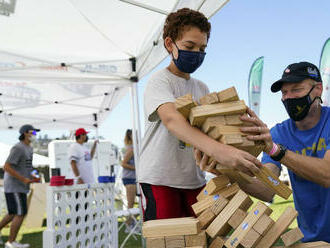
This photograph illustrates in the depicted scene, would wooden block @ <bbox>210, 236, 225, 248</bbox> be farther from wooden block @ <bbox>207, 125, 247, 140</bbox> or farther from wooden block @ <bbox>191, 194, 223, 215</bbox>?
wooden block @ <bbox>207, 125, 247, 140</bbox>

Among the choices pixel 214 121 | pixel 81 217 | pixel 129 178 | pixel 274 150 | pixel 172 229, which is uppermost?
pixel 214 121

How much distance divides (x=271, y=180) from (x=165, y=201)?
55cm

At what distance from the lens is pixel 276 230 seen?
1284 millimetres

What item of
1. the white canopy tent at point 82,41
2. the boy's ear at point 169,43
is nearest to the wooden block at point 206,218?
the boy's ear at point 169,43

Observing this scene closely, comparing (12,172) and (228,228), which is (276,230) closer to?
(228,228)

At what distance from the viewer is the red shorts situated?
1.67 metres

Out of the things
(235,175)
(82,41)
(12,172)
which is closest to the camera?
(235,175)

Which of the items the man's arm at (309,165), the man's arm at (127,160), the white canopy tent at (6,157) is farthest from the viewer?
the white canopy tent at (6,157)

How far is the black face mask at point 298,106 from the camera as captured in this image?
170 centimetres

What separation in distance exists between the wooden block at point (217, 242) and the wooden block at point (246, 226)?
0.11ft

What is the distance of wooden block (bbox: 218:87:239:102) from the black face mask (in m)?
0.54

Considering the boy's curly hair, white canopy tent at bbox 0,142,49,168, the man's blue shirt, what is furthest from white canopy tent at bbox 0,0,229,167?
white canopy tent at bbox 0,142,49,168

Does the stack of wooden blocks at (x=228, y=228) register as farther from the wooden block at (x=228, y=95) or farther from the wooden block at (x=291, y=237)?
the wooden block at (x=228, y=95)

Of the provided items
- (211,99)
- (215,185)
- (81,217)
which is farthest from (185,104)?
(81,217)
